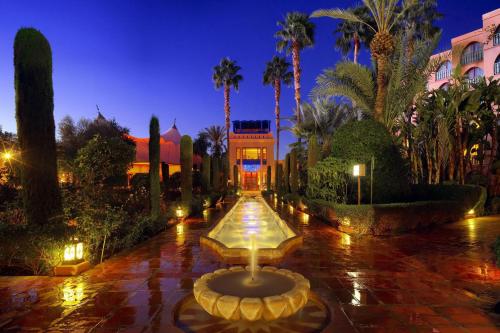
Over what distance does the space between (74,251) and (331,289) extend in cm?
434

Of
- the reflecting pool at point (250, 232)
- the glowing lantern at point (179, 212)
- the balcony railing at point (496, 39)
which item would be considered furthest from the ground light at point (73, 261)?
the balcony railing at point (496, 39)

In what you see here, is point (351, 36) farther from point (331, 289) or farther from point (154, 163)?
point (331, 289)

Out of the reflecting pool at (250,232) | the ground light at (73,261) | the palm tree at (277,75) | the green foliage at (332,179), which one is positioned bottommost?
the reflecting pool at (250,232)

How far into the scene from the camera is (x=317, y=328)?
3881 mm

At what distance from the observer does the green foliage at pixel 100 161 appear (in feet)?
47.2

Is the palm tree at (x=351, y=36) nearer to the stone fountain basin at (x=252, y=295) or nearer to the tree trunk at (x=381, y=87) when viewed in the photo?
the tree trunk at (x=381, y=87)

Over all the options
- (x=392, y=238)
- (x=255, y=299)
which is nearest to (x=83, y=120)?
(x=392, y=238)

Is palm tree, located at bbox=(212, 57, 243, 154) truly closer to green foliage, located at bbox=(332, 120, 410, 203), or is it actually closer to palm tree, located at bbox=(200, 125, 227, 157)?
palm tree, located at bbox=(200, 125, 227, 157)

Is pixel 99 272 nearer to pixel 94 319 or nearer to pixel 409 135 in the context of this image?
pixel 94 319

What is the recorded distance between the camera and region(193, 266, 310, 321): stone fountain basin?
152 inches

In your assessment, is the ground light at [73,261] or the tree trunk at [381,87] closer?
the ground light at [73,261]

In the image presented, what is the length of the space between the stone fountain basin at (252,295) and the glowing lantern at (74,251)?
274 centimetres

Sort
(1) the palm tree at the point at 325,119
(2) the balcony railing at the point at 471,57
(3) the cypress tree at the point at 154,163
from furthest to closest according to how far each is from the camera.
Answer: (2) the balcony railing at the point at 471,57, (1) the palm tree at the point at 325,119, (3) the cypress tree at the point at 154,163

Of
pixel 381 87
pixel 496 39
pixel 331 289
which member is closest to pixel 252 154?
pixel 496 39
